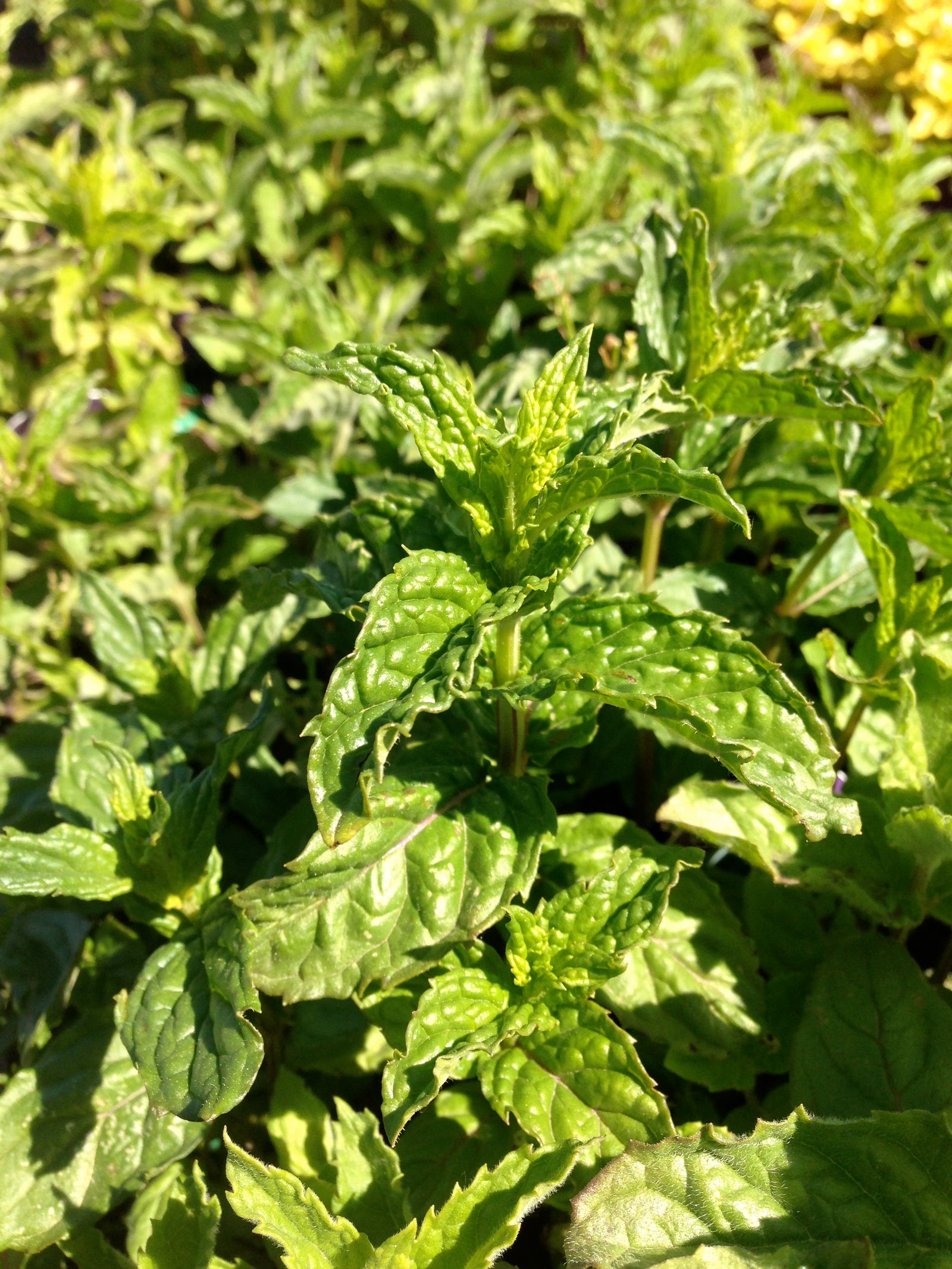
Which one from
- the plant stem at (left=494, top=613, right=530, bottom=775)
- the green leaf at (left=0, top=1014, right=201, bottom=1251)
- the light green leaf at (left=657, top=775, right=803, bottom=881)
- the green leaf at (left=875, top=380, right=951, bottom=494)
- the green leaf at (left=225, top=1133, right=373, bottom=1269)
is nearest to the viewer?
the green leaf at (left=225, top=1133, right=373, bottom=1269)

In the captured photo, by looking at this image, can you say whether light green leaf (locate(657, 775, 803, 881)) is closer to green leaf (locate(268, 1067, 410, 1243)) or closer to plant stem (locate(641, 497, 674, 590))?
plant stem (locate(641, 497, 674, 590))

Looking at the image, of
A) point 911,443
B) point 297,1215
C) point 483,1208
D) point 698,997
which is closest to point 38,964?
point 297,1215

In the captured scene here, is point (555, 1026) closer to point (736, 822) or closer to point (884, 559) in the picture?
point (736, 822)

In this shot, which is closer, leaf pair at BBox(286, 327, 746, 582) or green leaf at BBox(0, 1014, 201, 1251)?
leaf pair at BBox(286, 327, 746, 582)

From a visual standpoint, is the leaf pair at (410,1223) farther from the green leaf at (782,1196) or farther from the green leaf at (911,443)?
the green leaf at (911,443)

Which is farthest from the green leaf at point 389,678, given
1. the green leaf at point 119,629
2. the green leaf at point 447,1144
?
the green leaf at point 119,629

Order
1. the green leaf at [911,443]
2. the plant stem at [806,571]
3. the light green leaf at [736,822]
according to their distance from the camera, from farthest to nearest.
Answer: the plant stem at [806,571] < the green leaf at [911,443] < the light green leaf at [736,822]

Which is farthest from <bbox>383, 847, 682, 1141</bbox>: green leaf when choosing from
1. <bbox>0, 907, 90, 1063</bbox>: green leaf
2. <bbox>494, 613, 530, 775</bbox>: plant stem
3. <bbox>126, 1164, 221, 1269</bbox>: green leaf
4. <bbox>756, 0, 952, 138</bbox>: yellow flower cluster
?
<bbox>756, 0, 952, 138</bbox>: yellow flower cluster
